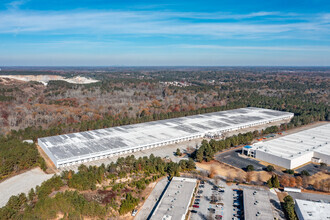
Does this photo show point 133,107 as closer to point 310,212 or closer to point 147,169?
point 147,169

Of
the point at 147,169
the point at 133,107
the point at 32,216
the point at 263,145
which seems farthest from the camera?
the point at 133,107

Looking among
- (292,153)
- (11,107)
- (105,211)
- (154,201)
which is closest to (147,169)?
(154,201)

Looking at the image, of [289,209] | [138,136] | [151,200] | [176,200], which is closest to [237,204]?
[289,209]

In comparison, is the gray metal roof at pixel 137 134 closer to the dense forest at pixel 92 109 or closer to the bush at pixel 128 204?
the dense forest at pixel 92 109

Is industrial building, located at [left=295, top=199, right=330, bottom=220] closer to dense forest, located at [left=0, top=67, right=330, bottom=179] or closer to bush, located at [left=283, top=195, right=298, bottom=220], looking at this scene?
bush, located at [left=283, top=195, right=298, bottom=220]

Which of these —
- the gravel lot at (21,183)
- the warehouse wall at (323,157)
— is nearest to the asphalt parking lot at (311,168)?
the warehouse wall at (323,157)

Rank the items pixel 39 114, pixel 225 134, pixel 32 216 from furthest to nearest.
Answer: pixel 39 114 < pixel 225 134 < pixel 32 216
